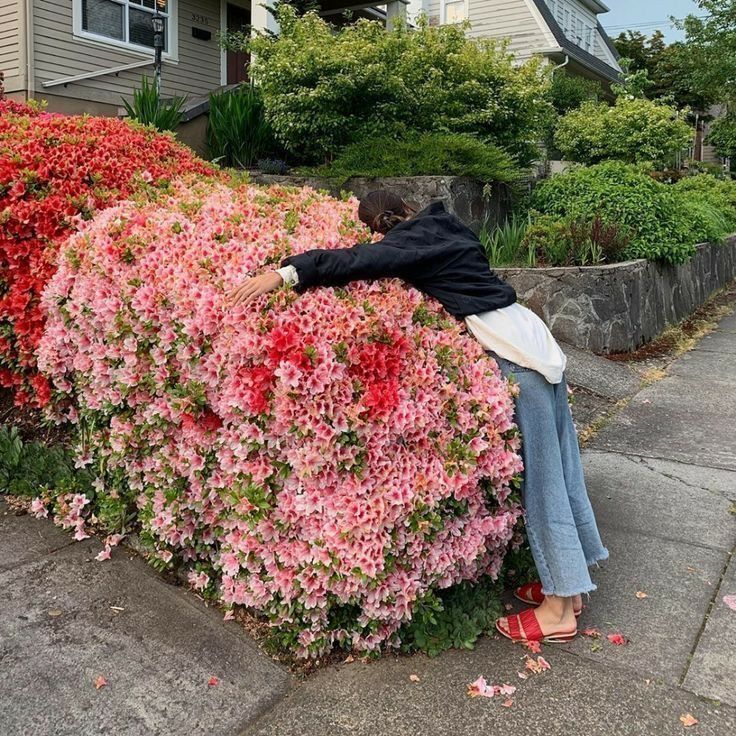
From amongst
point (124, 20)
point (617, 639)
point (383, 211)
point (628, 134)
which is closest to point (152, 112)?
point (124, 20)

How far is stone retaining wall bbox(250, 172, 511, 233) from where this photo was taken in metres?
7.82

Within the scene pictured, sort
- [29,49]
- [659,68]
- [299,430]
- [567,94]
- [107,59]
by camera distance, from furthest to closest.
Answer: [659,68] < [567,94] < [107,59] < [29,49] < [299,430]

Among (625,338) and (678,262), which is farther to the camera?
(678,262)

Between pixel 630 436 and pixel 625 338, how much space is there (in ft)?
7.75

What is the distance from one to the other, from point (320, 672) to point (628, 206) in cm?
689

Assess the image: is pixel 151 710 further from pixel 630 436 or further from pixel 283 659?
pixel 630 436

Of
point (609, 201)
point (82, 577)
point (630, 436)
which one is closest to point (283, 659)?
point (82, 577)

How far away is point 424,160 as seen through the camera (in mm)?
8094

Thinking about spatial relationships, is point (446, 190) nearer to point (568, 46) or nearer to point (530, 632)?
point (530, 632)

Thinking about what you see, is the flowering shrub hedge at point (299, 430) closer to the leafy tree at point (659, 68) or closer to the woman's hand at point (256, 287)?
the woman's hand at point (256, 287)

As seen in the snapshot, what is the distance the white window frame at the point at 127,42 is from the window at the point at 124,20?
0.06ft

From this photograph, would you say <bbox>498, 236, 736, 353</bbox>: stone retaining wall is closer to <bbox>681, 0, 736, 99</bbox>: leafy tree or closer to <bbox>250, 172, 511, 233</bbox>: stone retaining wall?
<bbox>250, 172, 511, 233</bbox>: stone retaining wall

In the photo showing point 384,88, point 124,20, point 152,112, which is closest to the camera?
point 384,88

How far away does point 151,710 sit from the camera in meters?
2.34
